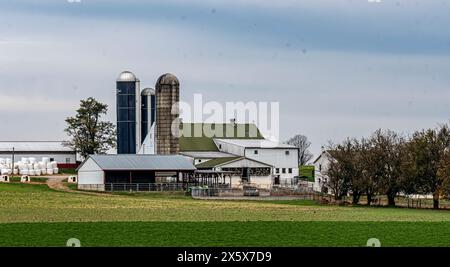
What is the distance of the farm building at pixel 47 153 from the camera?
9106cm

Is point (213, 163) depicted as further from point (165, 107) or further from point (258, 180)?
point (165, 107)

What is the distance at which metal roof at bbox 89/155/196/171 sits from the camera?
213ft

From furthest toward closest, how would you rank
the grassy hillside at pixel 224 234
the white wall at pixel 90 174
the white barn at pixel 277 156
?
the white barn at pixel 277 156 < the white wall at pixel 90 174 < the grassy hillside at pixel 224 234

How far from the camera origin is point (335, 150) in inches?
2324

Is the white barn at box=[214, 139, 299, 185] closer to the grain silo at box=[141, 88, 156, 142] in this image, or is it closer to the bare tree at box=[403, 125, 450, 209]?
the grain silo at box=[141, 88, 156, 142]

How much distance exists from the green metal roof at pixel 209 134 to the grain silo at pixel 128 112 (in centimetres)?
968

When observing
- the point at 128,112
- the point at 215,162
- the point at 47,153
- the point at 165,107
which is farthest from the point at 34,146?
the point at 215,162

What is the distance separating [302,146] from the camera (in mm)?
103188

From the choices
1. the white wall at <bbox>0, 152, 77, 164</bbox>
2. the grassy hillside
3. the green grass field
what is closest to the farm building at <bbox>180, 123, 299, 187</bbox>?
the white wall at <bbox>0, 152, 77, 164</bbox>

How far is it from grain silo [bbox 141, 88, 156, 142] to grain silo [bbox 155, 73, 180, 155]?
3.53 ft

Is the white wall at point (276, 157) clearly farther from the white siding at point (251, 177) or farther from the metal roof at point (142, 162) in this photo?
the metal roof at point (142, 162)

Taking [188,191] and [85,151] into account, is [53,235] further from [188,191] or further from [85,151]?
[85,151]

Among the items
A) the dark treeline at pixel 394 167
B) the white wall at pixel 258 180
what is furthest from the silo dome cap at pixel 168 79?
the dark treeline at pixel 394 167
